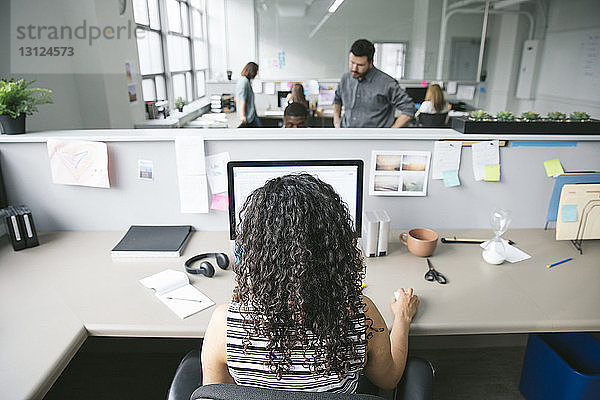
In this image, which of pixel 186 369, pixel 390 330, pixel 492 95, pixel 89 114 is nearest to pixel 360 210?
pixel 390 330

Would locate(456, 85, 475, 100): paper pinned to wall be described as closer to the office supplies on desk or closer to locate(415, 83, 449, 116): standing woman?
locate(415, 83, 449, 116): standing woman

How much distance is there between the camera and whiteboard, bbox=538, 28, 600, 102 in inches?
208

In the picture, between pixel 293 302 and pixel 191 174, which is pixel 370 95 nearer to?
pixel 191 174

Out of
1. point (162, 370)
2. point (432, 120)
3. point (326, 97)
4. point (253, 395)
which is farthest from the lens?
point (326, 97)

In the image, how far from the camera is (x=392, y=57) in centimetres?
636

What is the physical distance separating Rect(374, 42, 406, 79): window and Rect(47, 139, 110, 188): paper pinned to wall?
18.0 ft

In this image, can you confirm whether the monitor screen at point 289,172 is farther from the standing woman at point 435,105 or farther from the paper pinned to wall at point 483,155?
the standing woman at point 435,105

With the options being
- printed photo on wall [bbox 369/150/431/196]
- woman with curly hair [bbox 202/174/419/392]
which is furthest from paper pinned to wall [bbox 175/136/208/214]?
woman with curly hair [bbox 202/174/419/392]

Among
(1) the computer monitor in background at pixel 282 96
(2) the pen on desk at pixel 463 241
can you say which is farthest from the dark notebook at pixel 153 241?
(1) the computer monitor in background at pixel 282 96

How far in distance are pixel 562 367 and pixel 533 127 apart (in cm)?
92

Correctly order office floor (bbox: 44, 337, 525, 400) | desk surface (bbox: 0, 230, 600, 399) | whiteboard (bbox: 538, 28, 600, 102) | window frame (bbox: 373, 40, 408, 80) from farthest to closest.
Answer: window frame (bbox: 373, 40, 408, 80) → whiteboard (bbox: 538, 28, 600, 102) → office floor (bbox: 44, 337, 525, 400) → desk surface (bbox: 0, 230, 600, 399)

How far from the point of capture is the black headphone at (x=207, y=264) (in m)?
1.38

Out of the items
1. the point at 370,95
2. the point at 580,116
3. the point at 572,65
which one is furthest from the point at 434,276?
the point at 572,65

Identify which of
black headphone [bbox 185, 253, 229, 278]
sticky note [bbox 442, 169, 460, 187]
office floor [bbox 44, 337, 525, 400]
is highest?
sticky note [bbox 442, 169, 460, 187]
